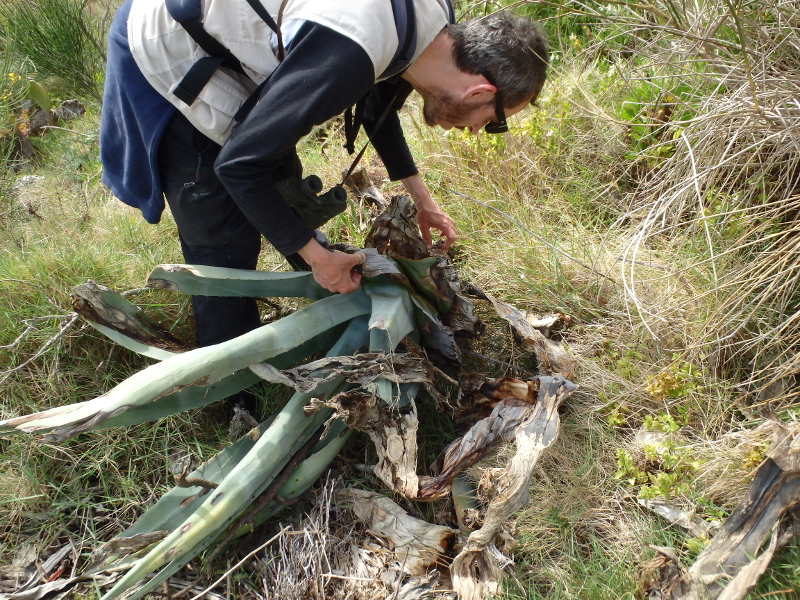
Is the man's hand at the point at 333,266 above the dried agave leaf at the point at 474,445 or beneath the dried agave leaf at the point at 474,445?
above

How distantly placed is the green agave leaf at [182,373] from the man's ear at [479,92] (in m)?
0.90

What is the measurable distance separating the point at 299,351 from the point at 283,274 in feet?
1.04

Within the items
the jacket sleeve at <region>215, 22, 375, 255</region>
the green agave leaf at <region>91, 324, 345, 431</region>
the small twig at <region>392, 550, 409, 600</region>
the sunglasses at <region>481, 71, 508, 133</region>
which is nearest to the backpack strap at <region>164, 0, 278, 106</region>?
the jacket sleeve at <region>215, 22, 375, 255</region>

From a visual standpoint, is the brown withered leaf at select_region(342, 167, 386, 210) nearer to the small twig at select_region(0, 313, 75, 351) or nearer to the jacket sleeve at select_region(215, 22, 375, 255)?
the jacket sleeve at select_region(215, 22, 375, 255)

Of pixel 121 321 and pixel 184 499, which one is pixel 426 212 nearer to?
pixel 121 321

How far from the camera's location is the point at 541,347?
237 centimetres

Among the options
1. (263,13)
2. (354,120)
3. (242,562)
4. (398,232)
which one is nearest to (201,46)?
(263,13)

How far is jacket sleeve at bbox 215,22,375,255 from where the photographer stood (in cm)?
168

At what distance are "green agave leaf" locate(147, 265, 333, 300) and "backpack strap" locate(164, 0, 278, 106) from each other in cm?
56

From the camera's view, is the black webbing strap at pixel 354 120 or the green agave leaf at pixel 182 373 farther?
the black webbing strap at pixel 354 120

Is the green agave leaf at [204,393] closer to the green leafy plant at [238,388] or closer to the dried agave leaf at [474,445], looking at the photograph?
the green leafy plant at [238,388]

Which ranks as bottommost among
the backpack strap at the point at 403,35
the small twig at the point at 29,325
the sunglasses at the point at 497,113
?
the small twig at the point at 29,325

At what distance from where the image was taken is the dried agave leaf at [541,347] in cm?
232

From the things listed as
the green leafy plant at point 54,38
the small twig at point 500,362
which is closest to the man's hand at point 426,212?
the small twig at point 500,362
